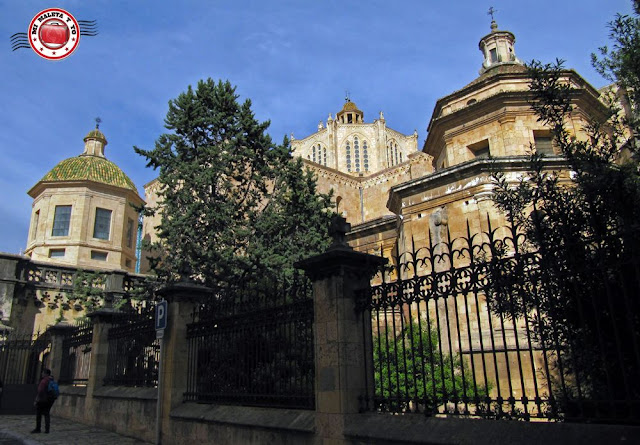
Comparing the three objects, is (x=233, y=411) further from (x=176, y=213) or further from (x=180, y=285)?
(x=176, y=213)

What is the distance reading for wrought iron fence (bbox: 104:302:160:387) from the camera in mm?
10039

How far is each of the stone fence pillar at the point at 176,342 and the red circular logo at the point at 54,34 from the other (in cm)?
629

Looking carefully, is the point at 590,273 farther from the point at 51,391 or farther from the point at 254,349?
the point at 51,391

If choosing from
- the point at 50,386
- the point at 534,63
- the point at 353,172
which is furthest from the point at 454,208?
the point at 353,172

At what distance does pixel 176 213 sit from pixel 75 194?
557 inches

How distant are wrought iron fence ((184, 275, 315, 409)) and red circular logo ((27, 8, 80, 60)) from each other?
7.05m

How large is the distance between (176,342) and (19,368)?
37.8 ft

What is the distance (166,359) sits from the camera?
874 cm

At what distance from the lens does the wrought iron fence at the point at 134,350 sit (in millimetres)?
10039


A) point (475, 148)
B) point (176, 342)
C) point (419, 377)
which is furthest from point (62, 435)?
point (475, 148)

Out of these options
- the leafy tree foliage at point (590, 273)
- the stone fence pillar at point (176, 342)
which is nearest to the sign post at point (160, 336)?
the stone fence pillar at point (176, 342)

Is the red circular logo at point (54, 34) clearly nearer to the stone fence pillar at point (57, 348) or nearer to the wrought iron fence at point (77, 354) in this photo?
the wrought iron fence at point (77, 354)

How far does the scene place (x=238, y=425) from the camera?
22.0 feet

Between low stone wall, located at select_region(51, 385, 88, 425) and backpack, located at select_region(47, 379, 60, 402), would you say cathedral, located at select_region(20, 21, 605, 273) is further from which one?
low stone wall, located at select_region(51, 385, 88, 425)
